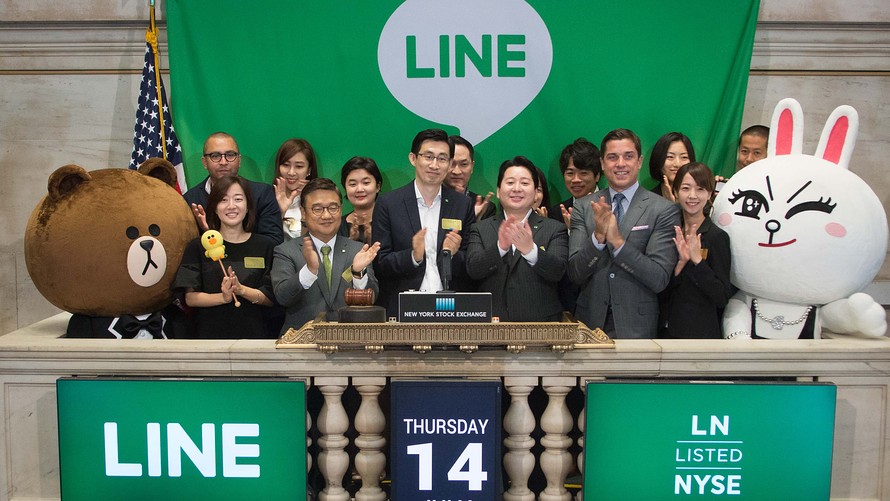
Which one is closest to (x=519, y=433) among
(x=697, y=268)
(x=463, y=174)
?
(x=697, y=268)

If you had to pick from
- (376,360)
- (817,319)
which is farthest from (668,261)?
(376,360)

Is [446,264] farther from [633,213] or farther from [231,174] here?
[231,174]

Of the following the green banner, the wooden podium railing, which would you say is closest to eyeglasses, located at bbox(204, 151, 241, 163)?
the green banner

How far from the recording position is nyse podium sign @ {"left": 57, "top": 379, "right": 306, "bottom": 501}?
3383 mm

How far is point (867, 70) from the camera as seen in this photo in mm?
5949

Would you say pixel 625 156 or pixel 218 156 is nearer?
pixel 625 156

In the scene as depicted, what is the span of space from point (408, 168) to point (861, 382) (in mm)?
3183

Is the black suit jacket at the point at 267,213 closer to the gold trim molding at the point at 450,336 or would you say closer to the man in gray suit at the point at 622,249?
the gold trim molding at the point at 450,336

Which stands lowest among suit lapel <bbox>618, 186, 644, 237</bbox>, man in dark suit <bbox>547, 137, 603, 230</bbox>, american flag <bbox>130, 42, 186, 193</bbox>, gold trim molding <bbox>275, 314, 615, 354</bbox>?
gold trim molding <bbox>275, 314, 615, 354</bbox>

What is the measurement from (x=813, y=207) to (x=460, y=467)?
200 cm

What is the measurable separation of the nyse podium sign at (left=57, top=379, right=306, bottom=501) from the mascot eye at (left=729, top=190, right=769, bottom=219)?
7.17 ft

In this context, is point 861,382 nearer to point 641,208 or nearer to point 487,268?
point 641,208

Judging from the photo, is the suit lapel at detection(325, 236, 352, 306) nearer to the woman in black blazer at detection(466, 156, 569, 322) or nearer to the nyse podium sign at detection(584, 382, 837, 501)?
the woman in black blazer at detection(466, 156, 569, 322)

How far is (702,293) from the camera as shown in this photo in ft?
13.7
